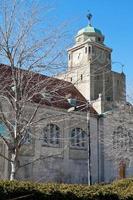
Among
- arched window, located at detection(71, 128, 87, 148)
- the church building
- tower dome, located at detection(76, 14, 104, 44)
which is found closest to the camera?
the church building

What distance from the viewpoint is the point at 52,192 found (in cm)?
1173

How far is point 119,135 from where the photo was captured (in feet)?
127

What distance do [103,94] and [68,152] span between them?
11.0 m

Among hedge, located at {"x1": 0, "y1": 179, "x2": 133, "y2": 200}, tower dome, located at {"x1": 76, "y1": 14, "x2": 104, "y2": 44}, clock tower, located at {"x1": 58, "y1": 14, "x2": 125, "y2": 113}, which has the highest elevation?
tower dome, located at {"x1": 76, "y1": 14, "x2": 104, "y2": 44}

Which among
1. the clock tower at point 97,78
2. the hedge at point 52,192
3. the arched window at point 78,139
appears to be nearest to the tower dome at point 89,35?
the clock tower at point 97,78

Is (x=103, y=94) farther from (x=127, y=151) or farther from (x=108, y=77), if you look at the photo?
(x=127, y=151)

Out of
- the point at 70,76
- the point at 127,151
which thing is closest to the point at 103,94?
the point at 127,151

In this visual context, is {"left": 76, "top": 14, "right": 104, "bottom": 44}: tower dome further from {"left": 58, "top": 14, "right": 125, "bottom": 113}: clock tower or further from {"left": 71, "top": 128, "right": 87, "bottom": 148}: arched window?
{"left": 71, "top": 128, "right": 87, "bottom": 148}: arched window

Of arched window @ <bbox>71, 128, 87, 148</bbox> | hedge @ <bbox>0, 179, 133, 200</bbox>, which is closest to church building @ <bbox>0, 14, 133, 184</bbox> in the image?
arched window @ <bbox>71, 128, 87, 148</bbox>

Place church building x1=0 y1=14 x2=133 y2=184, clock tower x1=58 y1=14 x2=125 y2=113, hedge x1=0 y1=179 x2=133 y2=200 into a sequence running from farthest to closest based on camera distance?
1. clock tower x1=58 y1=14 x2=125 y2=113
2. church building x1=0 y1=14 x2=133 y2=184
3. hedge x1=0 y1=179 x2=133 y2=200

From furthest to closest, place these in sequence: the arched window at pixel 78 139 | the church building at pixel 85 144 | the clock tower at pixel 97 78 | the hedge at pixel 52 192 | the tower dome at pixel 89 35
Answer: the tower dome at pixel 89 35, the clock tower at pixel 97 78, the arched window at pixel 78 139, the church building at pixel 85 144, the hedge at pixel 52 192

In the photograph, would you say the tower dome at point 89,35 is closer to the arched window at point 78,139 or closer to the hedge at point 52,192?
the arched window at point 78,139

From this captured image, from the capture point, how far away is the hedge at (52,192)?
35.4ft

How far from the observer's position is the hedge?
10.8 metres
